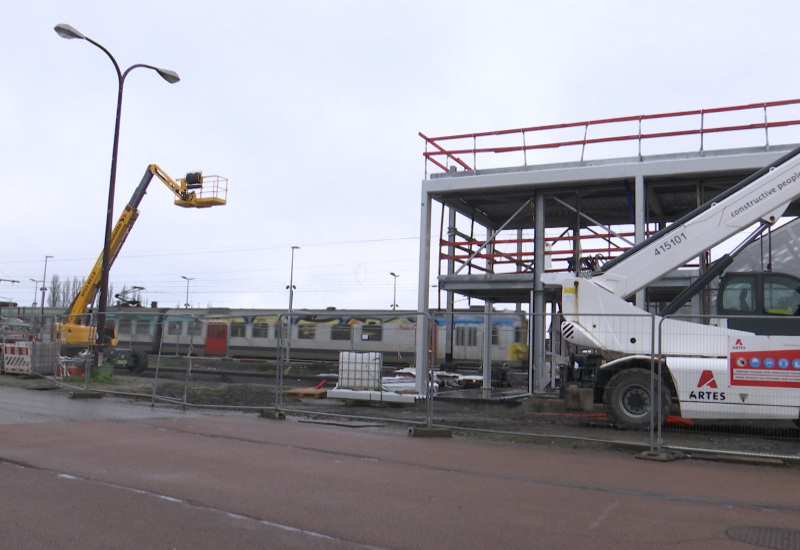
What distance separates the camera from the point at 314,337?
2986 centimetres

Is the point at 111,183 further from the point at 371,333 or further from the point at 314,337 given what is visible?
the point at 314,337

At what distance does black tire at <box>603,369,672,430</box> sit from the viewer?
11.8 metres

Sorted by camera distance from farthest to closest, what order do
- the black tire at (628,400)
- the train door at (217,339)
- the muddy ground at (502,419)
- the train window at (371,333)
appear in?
the train door at (217,339) → the train window at (371,333) → the black tire at (628,400) → the muddy ground at (502,419)

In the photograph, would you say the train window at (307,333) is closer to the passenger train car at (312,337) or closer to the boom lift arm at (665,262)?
the passenger train car at (312,337)

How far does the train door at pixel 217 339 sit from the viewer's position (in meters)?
31.2

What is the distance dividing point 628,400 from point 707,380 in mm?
1441

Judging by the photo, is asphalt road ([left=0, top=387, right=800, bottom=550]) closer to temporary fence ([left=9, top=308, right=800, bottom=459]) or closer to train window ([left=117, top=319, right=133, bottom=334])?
temporary fence ([left=9, top=308, right=800, bottom=459])

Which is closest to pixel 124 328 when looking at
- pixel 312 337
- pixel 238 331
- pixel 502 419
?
pixel 238 331

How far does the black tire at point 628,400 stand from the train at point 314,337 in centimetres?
510

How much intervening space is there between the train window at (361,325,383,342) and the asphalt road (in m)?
4.82

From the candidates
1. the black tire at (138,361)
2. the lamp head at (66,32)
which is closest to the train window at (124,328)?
the black tire at (138,361)

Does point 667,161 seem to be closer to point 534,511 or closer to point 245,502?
point 534,511

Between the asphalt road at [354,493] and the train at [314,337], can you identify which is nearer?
the asphalt road at [354,493]

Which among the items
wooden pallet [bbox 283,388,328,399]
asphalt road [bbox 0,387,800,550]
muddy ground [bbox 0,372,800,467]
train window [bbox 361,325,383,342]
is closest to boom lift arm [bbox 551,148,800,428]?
muddy ground [bbox 0,372,800,467]
